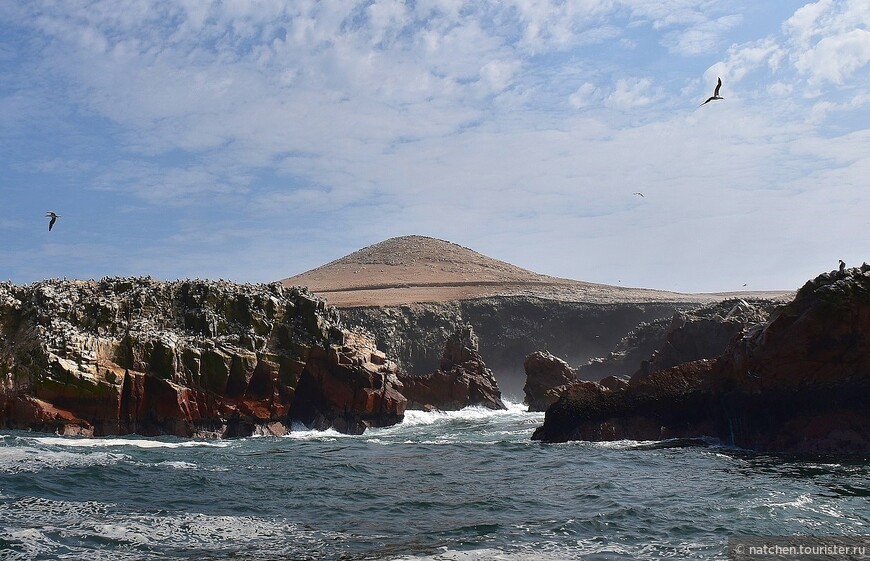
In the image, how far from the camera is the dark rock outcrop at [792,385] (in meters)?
23.1

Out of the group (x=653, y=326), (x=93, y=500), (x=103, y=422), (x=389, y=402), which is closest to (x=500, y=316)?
(x=653, y=326)

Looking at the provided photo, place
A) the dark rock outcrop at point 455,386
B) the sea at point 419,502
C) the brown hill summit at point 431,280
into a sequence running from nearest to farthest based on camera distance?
1. the sea at point 419,502
2. the dark rock outcrop at point 455,386
3. the brown hill summit at point 431,280

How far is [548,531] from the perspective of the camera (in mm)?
15000

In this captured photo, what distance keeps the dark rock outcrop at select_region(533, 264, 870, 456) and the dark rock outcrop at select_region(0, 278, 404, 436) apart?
754 inches


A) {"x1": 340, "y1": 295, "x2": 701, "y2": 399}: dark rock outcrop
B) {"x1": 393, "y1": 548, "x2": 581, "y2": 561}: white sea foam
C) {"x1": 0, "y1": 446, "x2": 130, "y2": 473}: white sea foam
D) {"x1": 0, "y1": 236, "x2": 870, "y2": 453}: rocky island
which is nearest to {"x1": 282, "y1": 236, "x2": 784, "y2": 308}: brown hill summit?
{"x1": 340, "y1": 295, "x2": 701, "y2": 399}: dark rock outcrop

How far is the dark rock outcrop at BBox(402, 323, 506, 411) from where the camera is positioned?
2237 inches

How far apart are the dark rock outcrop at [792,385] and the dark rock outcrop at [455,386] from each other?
28376mm

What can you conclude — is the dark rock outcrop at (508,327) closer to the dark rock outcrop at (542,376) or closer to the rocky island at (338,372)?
the rocky island at (338,372)

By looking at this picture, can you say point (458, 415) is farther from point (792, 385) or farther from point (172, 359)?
point (792, 385)

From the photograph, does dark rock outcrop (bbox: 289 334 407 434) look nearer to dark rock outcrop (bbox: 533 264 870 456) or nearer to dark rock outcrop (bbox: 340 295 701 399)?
dark rock outcrop (bbox: 533 264 870 456)

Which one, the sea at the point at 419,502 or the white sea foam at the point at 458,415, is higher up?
the sea at the point at 419,502

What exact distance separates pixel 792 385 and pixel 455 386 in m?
34.7

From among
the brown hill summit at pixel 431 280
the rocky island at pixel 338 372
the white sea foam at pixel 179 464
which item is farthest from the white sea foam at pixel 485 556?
the brown hill summit at pixel 431 280

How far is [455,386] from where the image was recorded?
57219mm
